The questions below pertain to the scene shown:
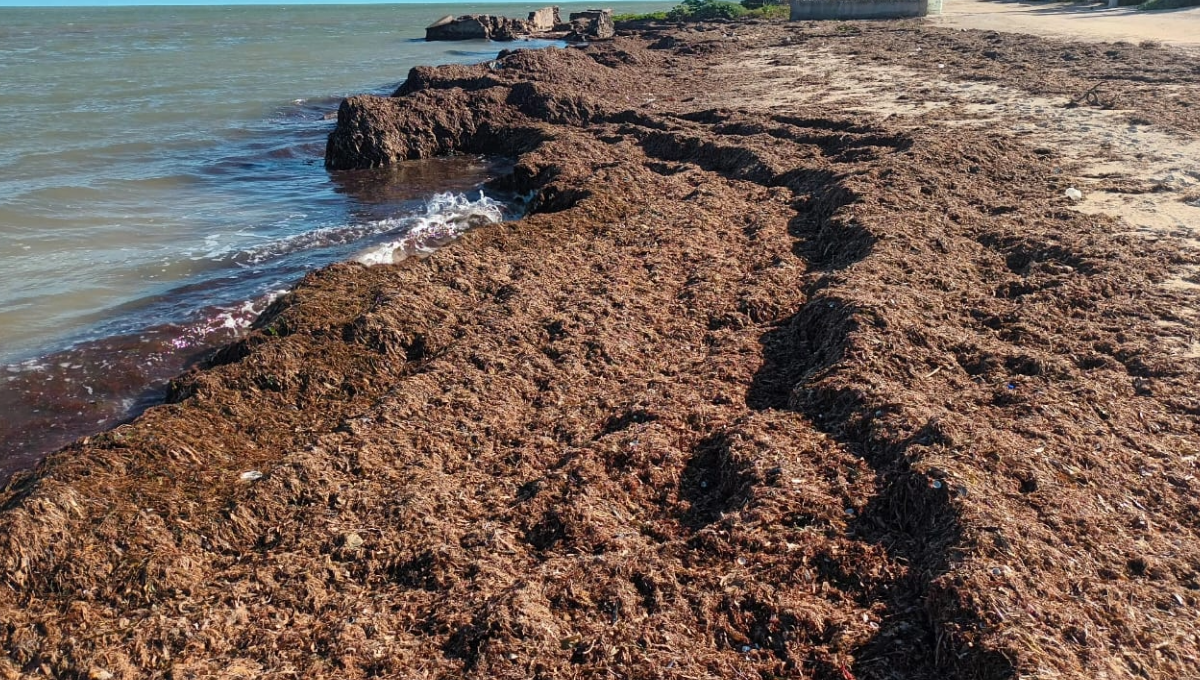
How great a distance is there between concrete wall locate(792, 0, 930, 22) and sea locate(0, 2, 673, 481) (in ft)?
61.1

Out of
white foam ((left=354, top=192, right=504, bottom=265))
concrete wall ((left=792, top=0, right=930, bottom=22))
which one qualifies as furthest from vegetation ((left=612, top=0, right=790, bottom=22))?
white foam ((left=354, top=192, right=504, bottom=265))

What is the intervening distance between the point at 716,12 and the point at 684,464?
36.7 m

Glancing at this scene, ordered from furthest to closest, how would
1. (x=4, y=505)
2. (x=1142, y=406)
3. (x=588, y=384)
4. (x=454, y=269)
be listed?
(x=454, y=269)
(x=588, y=384)
(x=1142, y=406)
(x=4, y=505)

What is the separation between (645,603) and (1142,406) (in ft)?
9.97

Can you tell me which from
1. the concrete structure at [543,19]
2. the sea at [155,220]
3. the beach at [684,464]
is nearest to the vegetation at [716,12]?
the concrete structure at [543,19]

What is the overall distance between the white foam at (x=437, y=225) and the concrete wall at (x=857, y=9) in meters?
25.2

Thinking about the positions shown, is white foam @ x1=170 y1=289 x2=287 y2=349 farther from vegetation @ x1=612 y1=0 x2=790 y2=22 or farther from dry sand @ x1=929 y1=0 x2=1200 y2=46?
vegetation @ x1=612 y1=0 x2=790 y2=22

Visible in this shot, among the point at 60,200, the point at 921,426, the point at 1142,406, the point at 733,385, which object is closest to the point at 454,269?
the point at 733,385

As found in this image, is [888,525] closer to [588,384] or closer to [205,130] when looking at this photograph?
[588,384]

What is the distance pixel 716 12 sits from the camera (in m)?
36.5

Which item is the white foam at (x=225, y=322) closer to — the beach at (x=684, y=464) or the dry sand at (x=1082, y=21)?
the beach at (x=684, y=464)

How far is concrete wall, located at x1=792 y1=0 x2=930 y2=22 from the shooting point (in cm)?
2966

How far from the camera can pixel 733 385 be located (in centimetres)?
475

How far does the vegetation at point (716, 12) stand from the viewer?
116 feet
